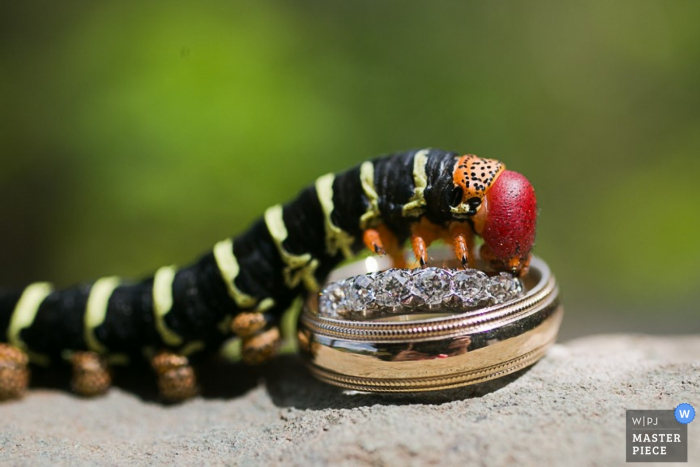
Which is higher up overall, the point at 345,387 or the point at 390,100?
the point at 390,100

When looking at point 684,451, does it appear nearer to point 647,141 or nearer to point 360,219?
point 360,219

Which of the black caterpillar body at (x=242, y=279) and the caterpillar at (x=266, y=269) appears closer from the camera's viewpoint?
the caterpillar at (x=266, y=269)

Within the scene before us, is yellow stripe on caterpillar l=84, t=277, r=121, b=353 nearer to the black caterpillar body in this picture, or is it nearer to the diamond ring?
the black caterpillar body

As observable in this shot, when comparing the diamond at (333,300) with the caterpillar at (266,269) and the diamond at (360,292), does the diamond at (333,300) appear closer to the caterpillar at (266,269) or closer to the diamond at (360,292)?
the diamond at (360,292)

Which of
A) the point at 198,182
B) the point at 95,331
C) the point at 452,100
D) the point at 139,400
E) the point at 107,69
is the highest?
the point at 107,69

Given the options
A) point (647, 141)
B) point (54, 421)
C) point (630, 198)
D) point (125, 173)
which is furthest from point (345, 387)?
point (647, 141)

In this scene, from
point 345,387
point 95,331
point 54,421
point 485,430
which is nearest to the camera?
point 485,430

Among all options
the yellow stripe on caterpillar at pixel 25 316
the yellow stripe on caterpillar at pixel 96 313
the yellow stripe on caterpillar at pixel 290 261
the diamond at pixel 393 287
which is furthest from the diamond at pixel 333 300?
the yellow stripe on caterpillar at pixel 25 316

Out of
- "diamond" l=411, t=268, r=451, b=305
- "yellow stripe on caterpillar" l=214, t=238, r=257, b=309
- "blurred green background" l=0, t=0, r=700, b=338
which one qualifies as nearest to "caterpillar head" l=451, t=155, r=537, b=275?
"diamond" l=411, t=268, r=451, b=305

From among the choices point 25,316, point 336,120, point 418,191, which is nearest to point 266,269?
point 418,191
